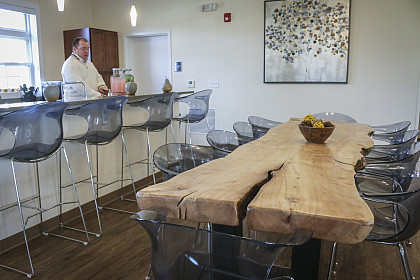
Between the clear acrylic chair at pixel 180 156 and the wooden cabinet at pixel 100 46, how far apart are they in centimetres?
472

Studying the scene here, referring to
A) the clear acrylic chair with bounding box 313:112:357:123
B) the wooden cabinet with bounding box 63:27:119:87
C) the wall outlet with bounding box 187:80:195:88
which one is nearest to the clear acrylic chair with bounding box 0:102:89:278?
the clear acrylic chair with bounding box 313:112:357:123

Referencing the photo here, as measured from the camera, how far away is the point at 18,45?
20.1ft

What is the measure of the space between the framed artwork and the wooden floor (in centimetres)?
325

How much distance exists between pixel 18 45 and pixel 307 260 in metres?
6.03

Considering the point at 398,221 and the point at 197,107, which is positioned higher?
the point at 197,107

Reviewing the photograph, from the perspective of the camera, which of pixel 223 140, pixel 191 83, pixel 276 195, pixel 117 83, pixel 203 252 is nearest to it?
pixel 203 252

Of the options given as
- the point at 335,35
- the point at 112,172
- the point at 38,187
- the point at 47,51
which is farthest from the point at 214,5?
the point at 38,187

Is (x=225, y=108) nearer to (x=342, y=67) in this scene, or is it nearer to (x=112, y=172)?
(x=342, y=67)

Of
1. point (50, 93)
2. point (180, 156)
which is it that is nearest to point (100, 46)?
point (50, 93)

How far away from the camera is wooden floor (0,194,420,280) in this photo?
2.36m

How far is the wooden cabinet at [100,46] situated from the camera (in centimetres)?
650

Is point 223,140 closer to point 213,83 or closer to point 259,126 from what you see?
point 259,126

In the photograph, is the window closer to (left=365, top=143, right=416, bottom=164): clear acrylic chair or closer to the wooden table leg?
(left=365, top=143, right=416, bottom=164): clear acrylic chair

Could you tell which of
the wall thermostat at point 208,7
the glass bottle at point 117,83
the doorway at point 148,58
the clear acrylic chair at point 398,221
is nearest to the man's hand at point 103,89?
the glass bottle at point 117,83
